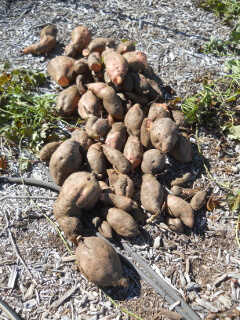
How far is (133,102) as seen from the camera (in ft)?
9.08

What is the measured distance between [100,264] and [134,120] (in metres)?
1.07

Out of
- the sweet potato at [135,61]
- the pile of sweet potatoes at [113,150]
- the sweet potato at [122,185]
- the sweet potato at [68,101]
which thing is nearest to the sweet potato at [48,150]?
the pile of sweet potatoes at [113,150]

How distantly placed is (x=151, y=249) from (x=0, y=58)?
2378 millimetres

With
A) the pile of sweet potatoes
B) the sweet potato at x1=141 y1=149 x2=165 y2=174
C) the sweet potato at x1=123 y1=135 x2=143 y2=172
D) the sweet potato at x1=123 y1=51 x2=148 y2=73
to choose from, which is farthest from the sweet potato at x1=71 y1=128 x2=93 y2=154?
the sweet potato at x1=123 y1=51 x2=148 y2=73

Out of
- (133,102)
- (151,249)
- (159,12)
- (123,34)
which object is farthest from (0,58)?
(151,249)

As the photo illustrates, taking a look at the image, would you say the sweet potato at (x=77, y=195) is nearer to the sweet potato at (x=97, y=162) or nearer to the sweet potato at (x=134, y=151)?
the sweet potato at (x=97, y=162)

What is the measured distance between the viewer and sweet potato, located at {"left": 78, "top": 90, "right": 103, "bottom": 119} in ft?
8.76

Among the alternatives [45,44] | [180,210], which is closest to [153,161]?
[180,210]

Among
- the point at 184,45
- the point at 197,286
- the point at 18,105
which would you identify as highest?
the point at 184,45

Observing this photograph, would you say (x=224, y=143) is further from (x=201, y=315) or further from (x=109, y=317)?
(x=109, y=317)

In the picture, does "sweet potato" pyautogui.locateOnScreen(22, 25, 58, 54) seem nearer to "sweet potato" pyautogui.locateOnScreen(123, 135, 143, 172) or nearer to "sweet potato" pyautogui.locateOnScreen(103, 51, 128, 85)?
"sweet potato" pyautogui.locateOnScreen(103, 51, 128, 85)

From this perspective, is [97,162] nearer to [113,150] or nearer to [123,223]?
[113,150]

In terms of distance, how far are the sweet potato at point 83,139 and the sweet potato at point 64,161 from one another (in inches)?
4.7

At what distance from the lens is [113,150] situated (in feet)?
8.00
